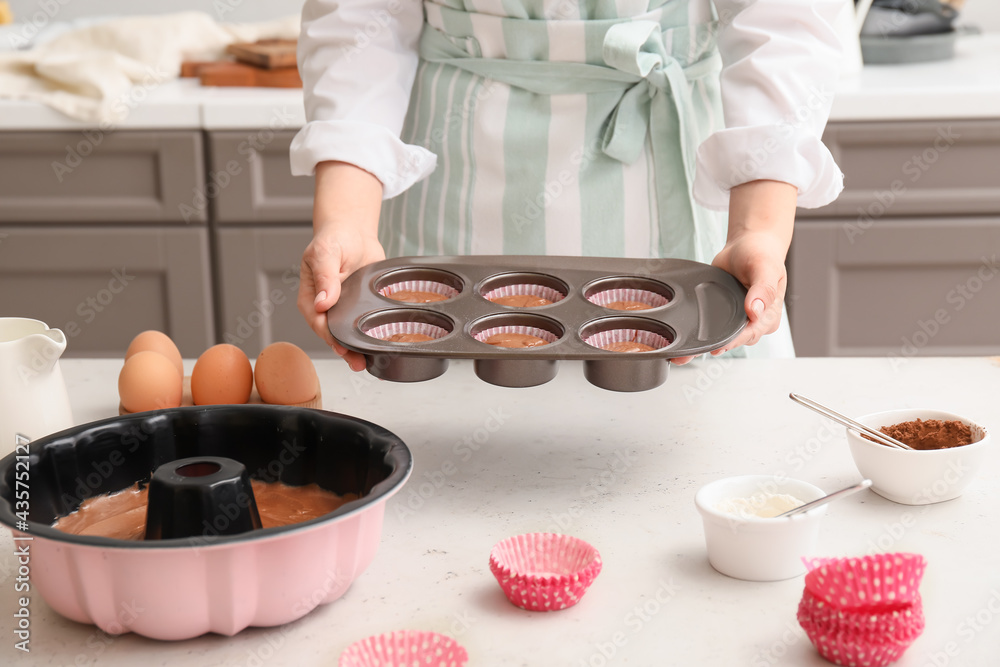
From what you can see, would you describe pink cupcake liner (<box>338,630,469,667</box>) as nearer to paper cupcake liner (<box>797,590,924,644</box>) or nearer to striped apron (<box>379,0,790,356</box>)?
paper cupcake liner (<box>797,590,924,644</box>)

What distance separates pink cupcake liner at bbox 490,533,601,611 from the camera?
2.06ft

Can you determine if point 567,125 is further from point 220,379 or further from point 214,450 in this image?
point 214,450

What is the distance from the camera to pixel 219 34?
230 centimetres

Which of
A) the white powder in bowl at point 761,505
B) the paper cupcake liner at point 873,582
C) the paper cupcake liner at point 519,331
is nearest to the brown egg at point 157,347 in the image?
the paper cupcake liner at point 519,331

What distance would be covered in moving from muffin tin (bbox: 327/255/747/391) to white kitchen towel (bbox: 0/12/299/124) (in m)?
1.26

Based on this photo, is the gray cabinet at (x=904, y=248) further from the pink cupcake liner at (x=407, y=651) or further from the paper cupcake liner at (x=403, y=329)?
the pink cupcake liner at (x=407, y=651)

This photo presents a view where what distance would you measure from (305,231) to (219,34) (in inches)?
24.3

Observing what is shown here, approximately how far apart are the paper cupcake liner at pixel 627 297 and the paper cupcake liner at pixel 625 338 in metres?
0.07

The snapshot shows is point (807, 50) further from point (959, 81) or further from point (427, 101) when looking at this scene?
point (959, 81)

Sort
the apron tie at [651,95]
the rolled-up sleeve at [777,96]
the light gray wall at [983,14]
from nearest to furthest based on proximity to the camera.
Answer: the rolled-up sleeve at [777,96] < the apron tie at [651,95] < the light gray wall at [983,14]

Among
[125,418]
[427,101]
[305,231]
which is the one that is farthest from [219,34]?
[125,418]

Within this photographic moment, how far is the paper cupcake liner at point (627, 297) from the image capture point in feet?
3.17

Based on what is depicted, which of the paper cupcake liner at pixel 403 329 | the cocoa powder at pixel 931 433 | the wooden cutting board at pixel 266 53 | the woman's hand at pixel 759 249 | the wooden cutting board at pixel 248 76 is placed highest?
the wooden cutting board at pixel 266 53

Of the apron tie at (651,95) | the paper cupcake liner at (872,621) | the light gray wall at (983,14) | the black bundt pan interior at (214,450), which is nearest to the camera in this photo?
the paper cupcake liner at (872,621)
